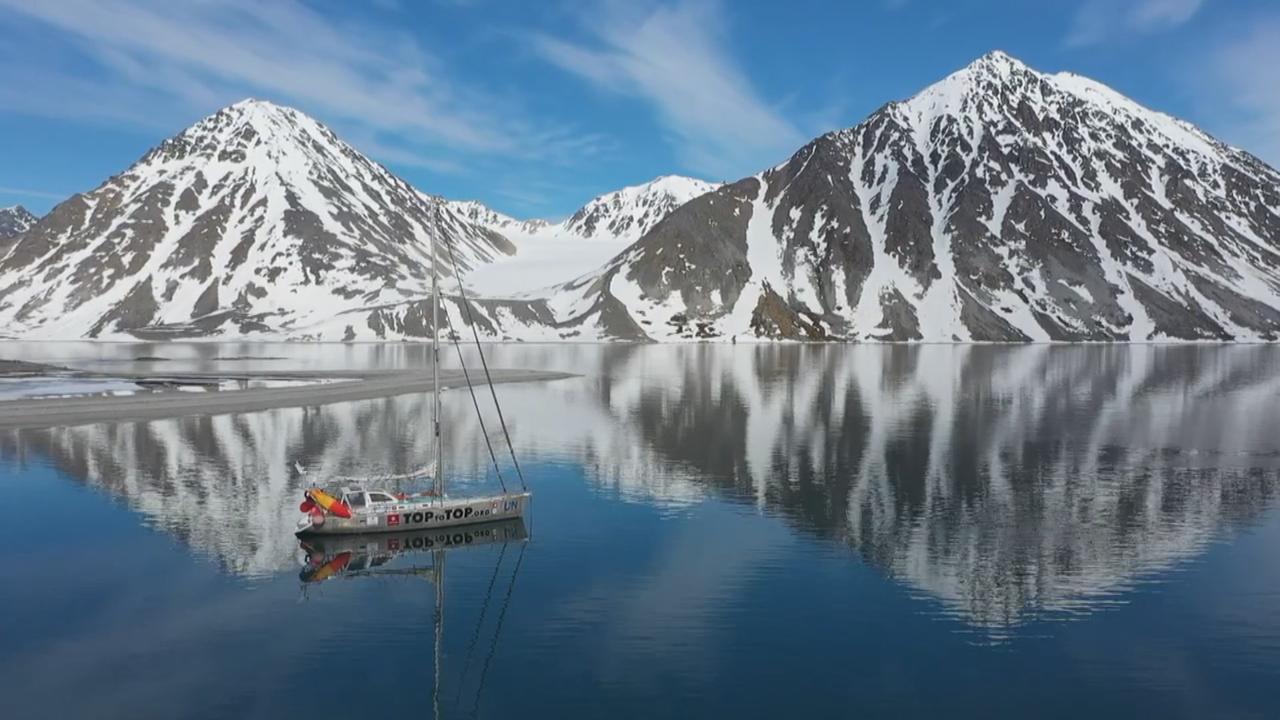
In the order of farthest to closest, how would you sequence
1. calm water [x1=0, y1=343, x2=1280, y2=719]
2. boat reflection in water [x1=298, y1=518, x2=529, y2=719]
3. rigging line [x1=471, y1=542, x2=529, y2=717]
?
1. boat reflection in water [x1=298, y1=518, x2=529, y2=719]
2. calm water [x1=0, y1=343, x2=1280, y2=719]
3. rigging line [x1=471, y1=542, x2=529, y2=717]

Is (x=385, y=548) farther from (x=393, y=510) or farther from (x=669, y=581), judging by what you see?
(x=669, y=581)

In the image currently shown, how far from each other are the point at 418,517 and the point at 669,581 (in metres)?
12.0

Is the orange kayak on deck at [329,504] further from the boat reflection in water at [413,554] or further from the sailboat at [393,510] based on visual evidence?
the boat reflection in water at [413,554]

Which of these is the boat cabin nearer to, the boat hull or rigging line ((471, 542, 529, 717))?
the boat hull

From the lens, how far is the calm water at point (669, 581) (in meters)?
24.7

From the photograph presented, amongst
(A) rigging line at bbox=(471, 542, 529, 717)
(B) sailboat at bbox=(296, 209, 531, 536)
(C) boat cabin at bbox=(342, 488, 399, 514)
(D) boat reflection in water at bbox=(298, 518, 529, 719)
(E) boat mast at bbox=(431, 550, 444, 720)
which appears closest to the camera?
(A) rigging line at bbox=(471, 542, 529, 717)

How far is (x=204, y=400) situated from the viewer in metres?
89.6

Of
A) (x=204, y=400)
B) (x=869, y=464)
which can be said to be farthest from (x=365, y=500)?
(x=204, y=400)

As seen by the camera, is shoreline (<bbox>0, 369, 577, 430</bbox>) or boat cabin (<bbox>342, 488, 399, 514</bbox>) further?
shoreline (<bbox>0, 369, 577, 430</bbox>)

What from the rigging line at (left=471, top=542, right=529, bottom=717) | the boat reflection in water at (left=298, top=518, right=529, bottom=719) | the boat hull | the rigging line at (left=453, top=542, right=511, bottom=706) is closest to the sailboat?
the boat hull

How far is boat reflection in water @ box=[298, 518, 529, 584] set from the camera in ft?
117

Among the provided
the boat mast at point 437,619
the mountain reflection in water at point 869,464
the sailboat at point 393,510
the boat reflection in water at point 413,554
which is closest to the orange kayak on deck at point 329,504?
the sailboat at point 393,510

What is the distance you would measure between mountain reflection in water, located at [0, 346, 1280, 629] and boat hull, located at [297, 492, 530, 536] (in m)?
2.07

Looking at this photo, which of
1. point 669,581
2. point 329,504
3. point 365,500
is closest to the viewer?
point 669,581
